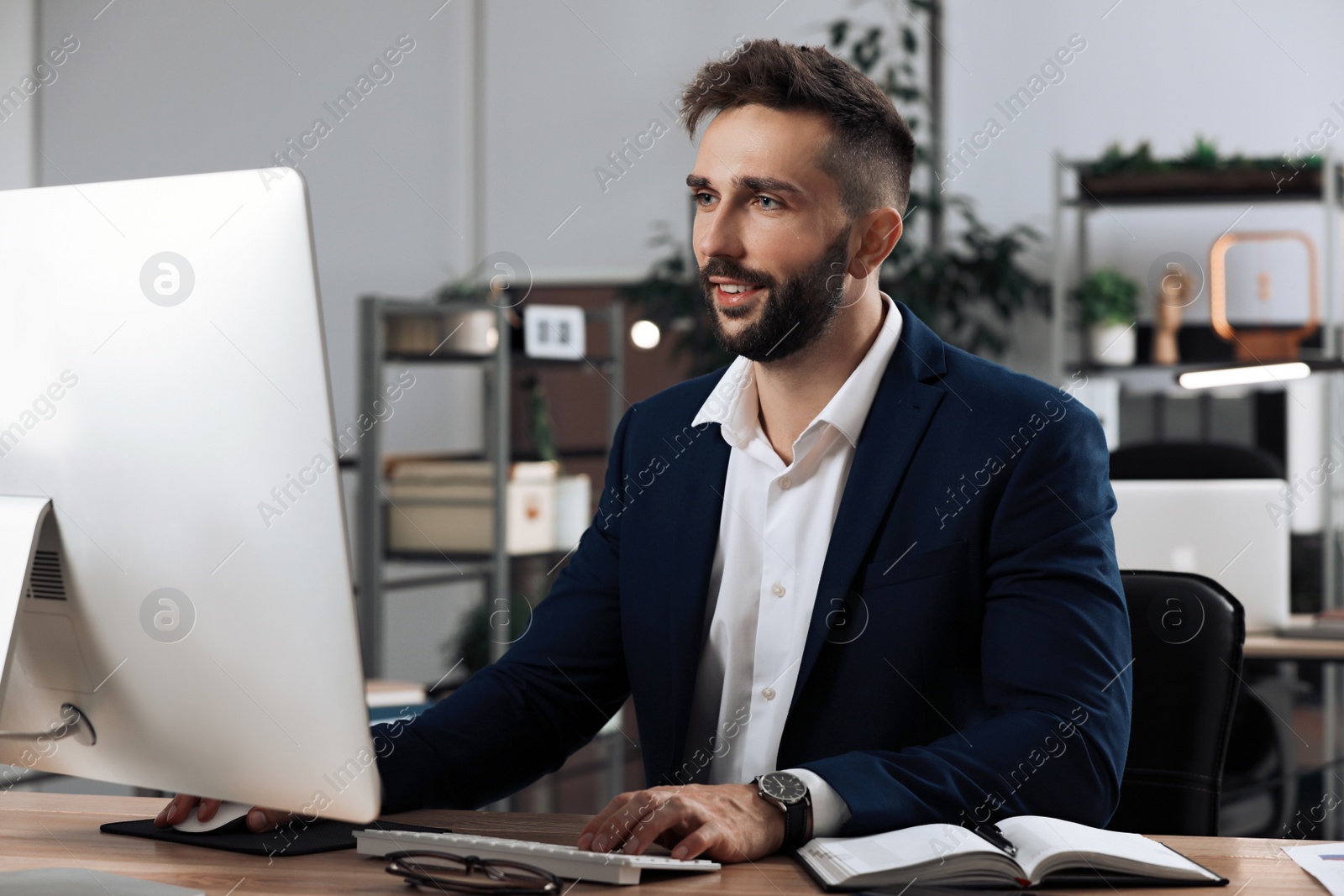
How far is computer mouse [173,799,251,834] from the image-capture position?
1.01 meters

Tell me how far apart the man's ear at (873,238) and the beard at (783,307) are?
0.04 m

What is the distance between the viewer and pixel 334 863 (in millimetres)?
949

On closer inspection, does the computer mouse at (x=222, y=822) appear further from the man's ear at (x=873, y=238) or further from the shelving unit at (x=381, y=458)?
the shelving unit at (x=381, y=458)

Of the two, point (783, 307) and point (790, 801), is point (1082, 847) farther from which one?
point (783, 307)

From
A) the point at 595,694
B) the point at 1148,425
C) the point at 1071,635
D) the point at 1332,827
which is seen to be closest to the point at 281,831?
the point at 595,694

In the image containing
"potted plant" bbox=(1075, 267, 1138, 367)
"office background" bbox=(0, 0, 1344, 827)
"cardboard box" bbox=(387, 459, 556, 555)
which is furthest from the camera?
"office background" bbox=(0, 0, 1344, 827)

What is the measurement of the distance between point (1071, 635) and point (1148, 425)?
3.60 m

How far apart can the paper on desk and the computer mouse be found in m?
0.81

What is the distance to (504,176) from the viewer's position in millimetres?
5434

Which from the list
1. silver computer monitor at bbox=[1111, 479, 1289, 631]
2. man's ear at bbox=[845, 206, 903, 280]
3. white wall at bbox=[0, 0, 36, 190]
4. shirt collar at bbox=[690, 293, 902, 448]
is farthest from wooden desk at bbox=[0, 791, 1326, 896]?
white wall at bbox=[0, 0, 36, 190]

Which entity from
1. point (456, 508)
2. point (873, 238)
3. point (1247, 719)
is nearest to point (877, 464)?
point (873, 238)

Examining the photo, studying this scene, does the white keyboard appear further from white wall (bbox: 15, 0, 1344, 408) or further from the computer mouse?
white wall (bbox: 15, 0, 1344, 408)

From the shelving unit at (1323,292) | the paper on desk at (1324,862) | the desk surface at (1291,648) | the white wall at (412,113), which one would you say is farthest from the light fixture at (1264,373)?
the white wall at (412,113)

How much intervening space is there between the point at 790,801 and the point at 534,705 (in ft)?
1.44
